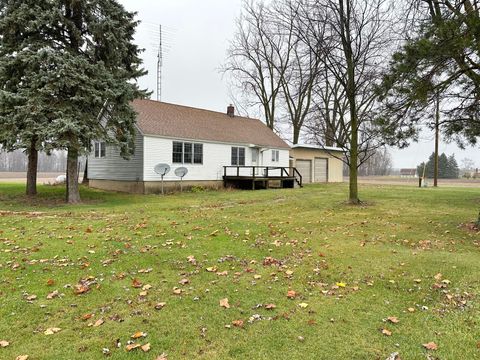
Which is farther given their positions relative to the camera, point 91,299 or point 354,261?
point 354,261

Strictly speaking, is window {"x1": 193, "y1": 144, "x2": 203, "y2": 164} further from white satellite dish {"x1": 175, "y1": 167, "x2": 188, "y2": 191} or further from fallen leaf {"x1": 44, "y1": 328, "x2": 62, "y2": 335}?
fallen leaf {"x1": 44, "y1": 328, "x2": 62, "y2": 335}

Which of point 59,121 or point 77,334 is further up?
point 59,121

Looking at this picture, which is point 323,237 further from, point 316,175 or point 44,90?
point 316,175

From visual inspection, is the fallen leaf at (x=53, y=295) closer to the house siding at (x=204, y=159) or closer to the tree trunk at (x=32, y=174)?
the tree trunk at (x=32, y=174)

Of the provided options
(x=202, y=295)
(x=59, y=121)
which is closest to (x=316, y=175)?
(x=59, y=121)

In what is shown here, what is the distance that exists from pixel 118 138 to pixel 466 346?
47.5 ft

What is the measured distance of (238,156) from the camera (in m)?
23.6

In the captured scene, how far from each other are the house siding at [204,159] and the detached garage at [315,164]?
4.14 meters

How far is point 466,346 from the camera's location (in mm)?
3193

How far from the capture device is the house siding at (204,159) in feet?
61.3

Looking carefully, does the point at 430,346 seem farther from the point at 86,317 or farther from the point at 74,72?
the point at 74,72

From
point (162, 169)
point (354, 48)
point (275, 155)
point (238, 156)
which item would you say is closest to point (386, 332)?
point (354, 48)

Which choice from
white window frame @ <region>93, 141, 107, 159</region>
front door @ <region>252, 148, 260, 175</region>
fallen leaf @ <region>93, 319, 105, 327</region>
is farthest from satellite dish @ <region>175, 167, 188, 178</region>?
fallen leaf @ <region>93, 319, 105, 327</region>

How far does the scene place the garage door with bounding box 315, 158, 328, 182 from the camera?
101ft
